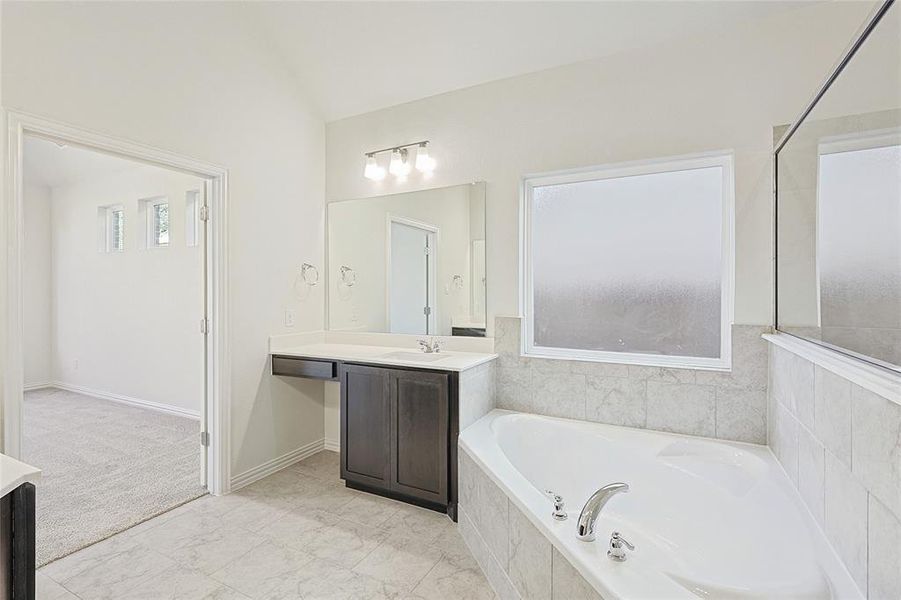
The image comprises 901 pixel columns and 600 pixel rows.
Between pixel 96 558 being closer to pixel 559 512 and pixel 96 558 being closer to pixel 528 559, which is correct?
pixel 528 559

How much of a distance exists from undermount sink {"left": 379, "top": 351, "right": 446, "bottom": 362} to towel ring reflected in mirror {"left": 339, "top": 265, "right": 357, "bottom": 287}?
2.60 feet

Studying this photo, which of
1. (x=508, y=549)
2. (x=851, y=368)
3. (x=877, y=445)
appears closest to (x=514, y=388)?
(x=508, y=549)

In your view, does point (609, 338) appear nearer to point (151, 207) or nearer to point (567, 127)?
point (567, 127)

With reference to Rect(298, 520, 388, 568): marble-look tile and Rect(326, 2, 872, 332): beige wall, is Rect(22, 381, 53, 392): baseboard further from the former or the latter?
Rect(326, 2, 872, 332): beige wall

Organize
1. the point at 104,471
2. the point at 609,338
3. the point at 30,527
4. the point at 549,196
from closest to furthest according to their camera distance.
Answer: the point at 30,527, the point at 609,338, the point at 549,196, the point at 104,471

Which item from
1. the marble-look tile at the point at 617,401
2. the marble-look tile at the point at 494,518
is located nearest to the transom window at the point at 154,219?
the marble-look tile at the point at 494,518

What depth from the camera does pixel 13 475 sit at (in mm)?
1136

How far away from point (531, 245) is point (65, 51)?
258cm

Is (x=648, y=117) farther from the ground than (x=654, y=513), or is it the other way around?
(x=648, y=117)

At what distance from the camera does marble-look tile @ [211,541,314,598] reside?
1904 millimetres

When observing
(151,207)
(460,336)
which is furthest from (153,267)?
(460,336)

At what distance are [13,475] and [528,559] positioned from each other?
1.54 metres

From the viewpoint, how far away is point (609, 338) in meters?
2.70

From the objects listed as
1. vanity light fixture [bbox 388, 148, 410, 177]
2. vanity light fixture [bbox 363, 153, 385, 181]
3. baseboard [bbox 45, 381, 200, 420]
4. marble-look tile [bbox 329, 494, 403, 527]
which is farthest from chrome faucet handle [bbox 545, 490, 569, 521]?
baseboard [bbox 45, 381, 200, 420]
